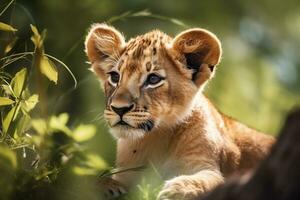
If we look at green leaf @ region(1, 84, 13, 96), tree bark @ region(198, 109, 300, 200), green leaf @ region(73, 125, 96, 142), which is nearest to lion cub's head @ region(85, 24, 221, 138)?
green leaf @ region(1, 84, 13, 96)

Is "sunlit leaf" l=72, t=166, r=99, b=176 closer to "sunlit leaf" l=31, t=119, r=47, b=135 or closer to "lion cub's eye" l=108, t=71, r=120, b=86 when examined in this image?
"sunlit leaf" l=31, t=119, r=47, b=135

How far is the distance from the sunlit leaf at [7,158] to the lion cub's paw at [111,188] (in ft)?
4.16

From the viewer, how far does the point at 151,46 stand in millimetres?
7133

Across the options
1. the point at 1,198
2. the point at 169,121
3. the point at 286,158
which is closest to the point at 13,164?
the point at 1,198

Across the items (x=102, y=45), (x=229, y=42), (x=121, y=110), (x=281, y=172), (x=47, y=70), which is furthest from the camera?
(x=229, y=42)

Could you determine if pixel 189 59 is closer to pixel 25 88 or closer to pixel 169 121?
pixel 169 121

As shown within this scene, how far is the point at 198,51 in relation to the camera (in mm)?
7227

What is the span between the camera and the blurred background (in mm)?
10531

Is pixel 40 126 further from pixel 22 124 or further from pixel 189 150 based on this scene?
pixel 189 150

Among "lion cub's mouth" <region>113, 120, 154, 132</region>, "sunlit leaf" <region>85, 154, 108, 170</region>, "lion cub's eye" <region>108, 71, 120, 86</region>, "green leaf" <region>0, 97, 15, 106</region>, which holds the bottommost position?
"lion cub's mouth" <region>113, 120, 154, 132</region>

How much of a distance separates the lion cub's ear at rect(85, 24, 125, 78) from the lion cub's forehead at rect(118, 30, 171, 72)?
11 centimetres

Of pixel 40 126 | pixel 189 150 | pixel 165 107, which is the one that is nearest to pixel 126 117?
pixel 165 107

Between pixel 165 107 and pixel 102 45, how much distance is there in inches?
30.5

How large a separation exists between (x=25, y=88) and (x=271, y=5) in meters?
4.71
